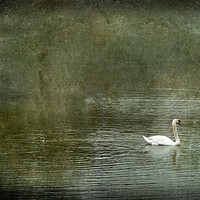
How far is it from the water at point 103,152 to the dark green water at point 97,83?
0.02m

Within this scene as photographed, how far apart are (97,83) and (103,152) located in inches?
136

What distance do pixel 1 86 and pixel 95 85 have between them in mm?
1772

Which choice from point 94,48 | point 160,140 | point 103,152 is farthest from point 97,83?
point 103,152

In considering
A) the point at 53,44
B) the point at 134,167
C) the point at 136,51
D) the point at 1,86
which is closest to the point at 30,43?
the point at 53,44

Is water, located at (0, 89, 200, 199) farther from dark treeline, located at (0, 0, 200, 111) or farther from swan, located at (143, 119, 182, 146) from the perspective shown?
dark treeline, located at (0, 0, 200, 111)

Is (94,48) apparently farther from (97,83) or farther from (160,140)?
(160,140)

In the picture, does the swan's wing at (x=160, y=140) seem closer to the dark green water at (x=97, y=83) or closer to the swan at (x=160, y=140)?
the swan at (x=160, y=140)

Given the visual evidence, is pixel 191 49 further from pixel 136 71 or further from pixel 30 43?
pixel 30 43

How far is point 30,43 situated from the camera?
8688 mm

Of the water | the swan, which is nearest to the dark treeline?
the water

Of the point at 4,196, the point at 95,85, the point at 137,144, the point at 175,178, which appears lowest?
the point at 4,196

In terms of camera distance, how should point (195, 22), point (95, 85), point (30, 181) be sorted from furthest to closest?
point (95, 85) → point (195, 22) → point (30, 181)

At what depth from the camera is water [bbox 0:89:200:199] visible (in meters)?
4.59

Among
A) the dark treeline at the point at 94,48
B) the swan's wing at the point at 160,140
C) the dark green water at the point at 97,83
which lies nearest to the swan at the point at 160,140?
the swan's wing at the point at 160,140
